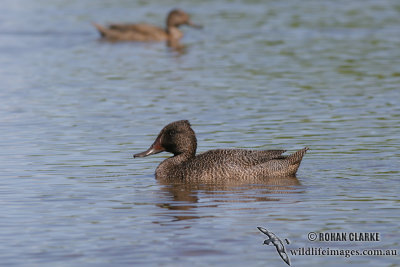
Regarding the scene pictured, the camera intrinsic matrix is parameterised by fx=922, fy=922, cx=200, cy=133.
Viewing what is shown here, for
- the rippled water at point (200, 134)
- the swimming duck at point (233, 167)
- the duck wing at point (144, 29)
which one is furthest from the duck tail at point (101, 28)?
the swimming duck at point (233, 167)

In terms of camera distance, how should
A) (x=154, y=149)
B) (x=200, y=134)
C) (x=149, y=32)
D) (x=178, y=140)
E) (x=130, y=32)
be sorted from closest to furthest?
(x=178, y=140) < (x=154, y=149) < (x=200, y=134) < (x=130, y=32) < (x=149, y=32)

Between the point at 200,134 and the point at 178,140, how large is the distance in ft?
8.71

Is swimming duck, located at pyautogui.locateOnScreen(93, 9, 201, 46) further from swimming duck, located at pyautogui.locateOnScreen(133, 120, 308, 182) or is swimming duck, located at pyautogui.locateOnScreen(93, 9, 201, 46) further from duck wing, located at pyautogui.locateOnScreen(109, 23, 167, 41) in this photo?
swimming duck, located at pyautogui.locateOnScreen(133, 120, 308, 182)

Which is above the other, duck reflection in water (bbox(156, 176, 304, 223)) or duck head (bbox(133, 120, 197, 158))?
duck head (bbox(133, 120, 197, 158))

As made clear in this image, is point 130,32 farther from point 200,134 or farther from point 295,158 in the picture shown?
point 295,158

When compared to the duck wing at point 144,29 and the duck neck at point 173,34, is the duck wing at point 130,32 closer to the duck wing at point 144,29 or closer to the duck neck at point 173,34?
the duck wing at point 144,29

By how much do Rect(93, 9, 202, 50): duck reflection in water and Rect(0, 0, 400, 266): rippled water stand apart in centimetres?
49

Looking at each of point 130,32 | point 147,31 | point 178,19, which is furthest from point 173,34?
point 130,32

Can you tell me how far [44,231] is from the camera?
413 inches

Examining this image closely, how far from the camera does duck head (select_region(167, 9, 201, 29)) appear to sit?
32.4 m

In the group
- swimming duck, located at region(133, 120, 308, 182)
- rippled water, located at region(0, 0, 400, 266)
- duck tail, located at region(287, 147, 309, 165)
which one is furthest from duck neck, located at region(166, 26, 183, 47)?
duck tail, located at region(287, 147, 309, 165)

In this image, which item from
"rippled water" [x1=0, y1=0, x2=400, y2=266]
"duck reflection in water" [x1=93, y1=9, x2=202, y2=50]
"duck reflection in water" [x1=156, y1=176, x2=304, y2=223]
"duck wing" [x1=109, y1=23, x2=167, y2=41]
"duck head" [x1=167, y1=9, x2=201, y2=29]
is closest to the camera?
"rippled water" [x1=0, y1=0, x2=400, y2=266]

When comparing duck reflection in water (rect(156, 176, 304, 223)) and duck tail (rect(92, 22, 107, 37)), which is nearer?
duck reflection in water (rect(156, 176, 304, 223))

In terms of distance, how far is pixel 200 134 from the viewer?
54.7 feet
